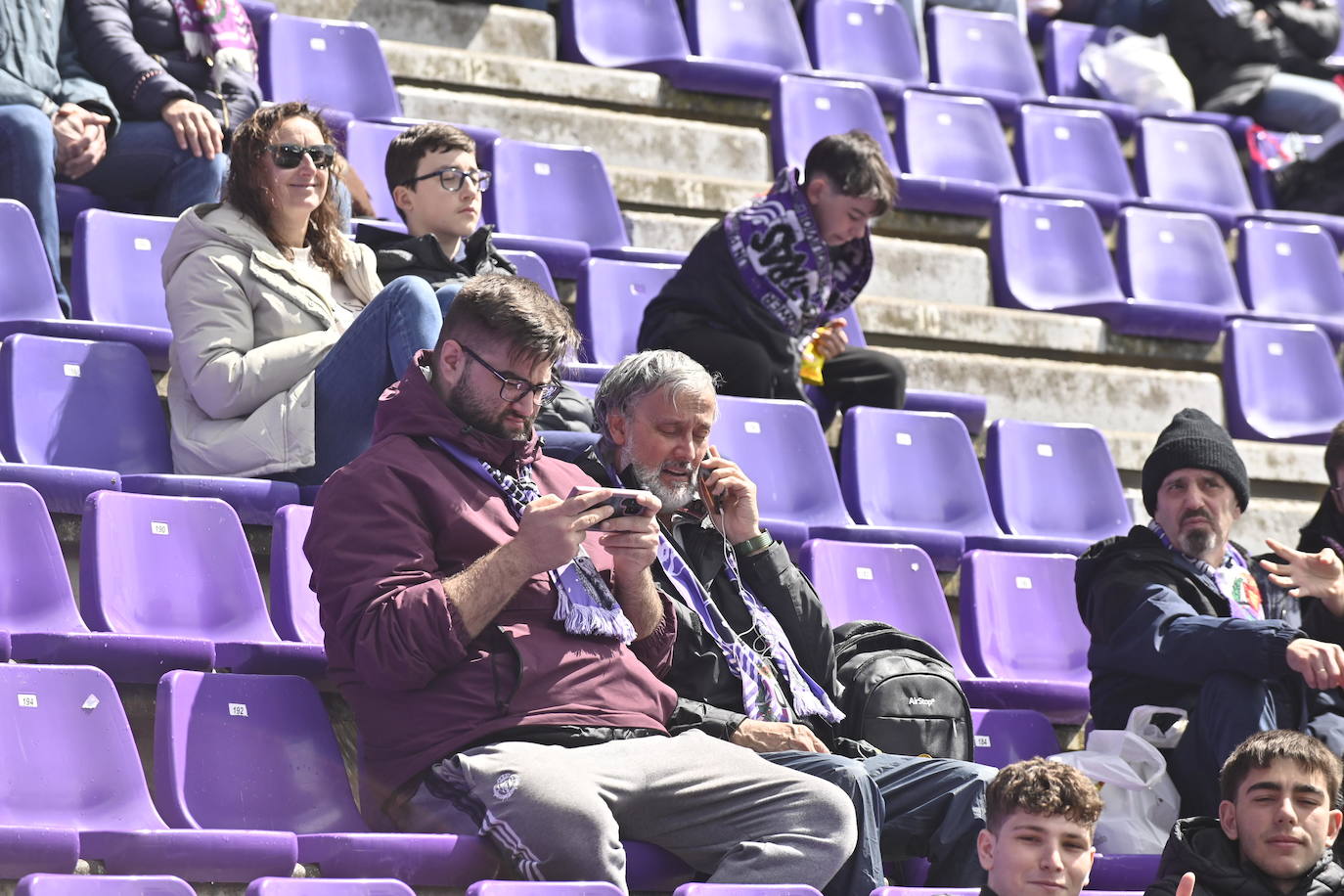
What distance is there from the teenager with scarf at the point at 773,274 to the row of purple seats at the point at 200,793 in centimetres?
189

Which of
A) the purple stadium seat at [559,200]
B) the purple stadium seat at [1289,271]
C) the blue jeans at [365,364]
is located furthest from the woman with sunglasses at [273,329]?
the purple stadium seat at [1289,271]

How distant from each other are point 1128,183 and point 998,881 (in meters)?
4.43

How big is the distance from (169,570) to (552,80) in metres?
3.19

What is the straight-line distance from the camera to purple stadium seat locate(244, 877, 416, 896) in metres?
2.47

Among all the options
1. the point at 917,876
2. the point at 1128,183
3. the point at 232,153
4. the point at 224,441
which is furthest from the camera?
the point at 1128,183

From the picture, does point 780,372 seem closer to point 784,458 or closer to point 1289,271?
point 784,458

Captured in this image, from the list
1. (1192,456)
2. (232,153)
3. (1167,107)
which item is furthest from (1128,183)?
(232,153)

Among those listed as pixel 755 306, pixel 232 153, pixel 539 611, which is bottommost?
pixel 539 611

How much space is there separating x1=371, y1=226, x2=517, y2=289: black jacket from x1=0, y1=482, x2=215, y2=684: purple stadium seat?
1.17 meters

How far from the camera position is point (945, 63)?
727 centimetres

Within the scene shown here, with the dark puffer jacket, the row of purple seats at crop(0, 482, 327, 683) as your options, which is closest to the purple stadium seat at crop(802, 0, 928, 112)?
the dark puffer jacket

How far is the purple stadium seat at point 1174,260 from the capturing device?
6.41m

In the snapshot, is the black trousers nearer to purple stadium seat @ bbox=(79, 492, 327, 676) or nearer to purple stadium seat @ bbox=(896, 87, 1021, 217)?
purple stadium seat @ bbox=(896, 87, 1021, 217)

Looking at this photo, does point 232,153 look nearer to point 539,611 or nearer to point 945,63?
point 539,611
